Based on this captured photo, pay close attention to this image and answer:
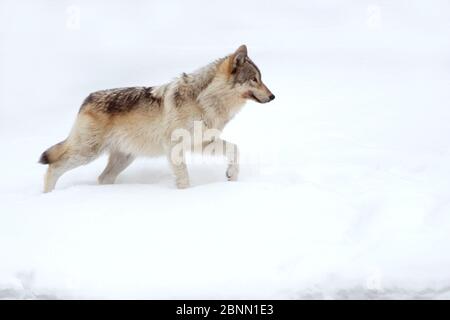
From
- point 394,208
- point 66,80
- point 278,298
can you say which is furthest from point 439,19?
point 278,298

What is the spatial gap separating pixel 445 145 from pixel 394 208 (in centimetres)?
217

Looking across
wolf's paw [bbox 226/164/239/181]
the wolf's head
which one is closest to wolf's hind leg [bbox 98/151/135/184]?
wolf's paw [bbox 226/164/239/181]

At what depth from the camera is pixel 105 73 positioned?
12539 millimetres

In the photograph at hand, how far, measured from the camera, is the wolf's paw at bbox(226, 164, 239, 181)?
5824mm

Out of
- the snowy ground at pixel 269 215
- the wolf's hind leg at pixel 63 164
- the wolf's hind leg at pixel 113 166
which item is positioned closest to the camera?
the snowy ground at pixel 269 215

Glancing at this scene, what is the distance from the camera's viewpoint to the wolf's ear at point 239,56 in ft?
19.5

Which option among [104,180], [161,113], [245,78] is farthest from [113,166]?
[245,78]

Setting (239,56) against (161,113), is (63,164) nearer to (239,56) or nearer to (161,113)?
(161,113)

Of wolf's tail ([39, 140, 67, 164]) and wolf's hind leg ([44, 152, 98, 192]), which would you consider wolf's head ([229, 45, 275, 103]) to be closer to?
wolf's hind leg ([44, 152, 98, 192])

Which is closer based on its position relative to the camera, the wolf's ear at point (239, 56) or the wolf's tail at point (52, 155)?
the wolf's ear at point (239, 56)

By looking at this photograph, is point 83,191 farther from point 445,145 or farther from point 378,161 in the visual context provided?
point 445,145

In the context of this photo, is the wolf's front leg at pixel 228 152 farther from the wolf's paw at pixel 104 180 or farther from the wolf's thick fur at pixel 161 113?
the wolf's paw at pixel 104 180

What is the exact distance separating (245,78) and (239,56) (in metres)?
0.25

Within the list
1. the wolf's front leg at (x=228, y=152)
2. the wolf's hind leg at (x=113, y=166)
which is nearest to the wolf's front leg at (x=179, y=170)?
the wolf's front leg at (x=228, y=152)
